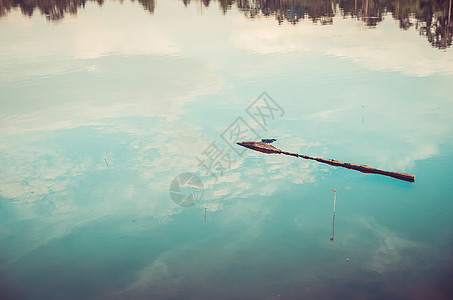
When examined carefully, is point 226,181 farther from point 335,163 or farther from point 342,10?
point 342,10

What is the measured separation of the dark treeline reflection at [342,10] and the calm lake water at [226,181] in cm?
2029

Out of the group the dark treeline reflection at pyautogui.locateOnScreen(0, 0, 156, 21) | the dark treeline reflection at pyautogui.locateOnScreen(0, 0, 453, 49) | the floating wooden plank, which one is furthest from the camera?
the dark treeline reflection at pyautogui.locateOnScreen(0, 0, 156, 21)

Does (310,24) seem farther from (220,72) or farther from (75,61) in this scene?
(75,61)

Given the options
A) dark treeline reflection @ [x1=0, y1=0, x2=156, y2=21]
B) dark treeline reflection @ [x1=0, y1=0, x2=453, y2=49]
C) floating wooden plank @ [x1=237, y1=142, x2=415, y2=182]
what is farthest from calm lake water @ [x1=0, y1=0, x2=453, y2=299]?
dark treeline reflection @ [x1=0, y1=0, x2=156, y2=21]

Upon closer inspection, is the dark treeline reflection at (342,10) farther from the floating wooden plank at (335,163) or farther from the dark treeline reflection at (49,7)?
the floating wooden plank at (335,163)

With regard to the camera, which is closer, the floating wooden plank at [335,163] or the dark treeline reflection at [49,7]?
the floating wooden plank at [335,163]

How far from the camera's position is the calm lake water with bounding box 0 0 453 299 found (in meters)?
12.1

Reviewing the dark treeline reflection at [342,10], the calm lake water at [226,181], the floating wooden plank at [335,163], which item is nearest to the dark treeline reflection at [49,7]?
the dark treeline reflection at [342,10]

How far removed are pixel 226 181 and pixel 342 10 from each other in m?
76.9

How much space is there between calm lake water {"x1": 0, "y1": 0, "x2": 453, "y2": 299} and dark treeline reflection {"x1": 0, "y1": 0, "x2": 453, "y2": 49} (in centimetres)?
2029

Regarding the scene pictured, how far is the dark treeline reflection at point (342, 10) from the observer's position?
57.2 metres

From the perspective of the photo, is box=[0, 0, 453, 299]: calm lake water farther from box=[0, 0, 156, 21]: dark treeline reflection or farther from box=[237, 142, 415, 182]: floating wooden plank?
box=[0, 0, 156, 21]: dark treeline reflection

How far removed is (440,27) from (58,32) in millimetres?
62886

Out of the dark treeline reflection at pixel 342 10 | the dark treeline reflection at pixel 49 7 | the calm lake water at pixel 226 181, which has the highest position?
the dark treeline reflection at pixel 49 7
